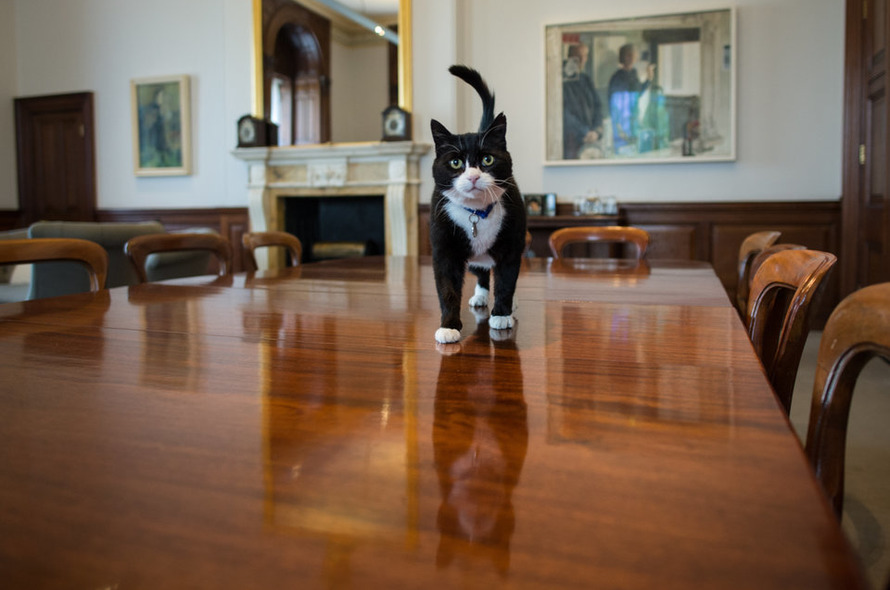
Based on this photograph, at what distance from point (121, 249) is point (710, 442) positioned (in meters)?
3.50

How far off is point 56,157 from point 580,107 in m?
5.34

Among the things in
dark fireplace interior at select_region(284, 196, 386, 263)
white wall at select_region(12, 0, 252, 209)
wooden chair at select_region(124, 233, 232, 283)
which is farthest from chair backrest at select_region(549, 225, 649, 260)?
white wall at select_region(12, 0, 252, 209)

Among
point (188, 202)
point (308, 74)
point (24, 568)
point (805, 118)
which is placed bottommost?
point (24, 568)

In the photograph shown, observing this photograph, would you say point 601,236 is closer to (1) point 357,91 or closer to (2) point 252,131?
(1) point 357,91

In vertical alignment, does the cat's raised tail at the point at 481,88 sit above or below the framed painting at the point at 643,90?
below

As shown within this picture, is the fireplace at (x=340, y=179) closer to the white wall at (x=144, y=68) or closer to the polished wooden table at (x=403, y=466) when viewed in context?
the white wall at (x=144, y=68)

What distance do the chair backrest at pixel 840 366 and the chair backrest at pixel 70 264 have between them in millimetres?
3063

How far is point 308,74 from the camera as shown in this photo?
6.03 meters

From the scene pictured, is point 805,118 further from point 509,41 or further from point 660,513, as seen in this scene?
point 660,513

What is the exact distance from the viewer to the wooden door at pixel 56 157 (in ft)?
22.2

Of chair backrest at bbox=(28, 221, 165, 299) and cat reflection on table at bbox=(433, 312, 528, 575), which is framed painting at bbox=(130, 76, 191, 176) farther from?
cat reflection on table at bbox=(433, 312, 528, 575)

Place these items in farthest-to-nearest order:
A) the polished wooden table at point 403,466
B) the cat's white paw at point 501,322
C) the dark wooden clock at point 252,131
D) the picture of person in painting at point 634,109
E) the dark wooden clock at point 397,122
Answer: the dark wooden clock at point 252,131, the dark wooden clock at point 397,122, the picture of person in painting at point 634,109, the cat's white paw at point 501,322, the polished wooden table at point 403,466

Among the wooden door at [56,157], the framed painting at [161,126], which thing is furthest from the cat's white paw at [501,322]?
the wooden door at [56,157]

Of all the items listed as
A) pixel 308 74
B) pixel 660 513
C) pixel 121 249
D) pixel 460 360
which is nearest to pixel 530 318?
pixel 460 360
